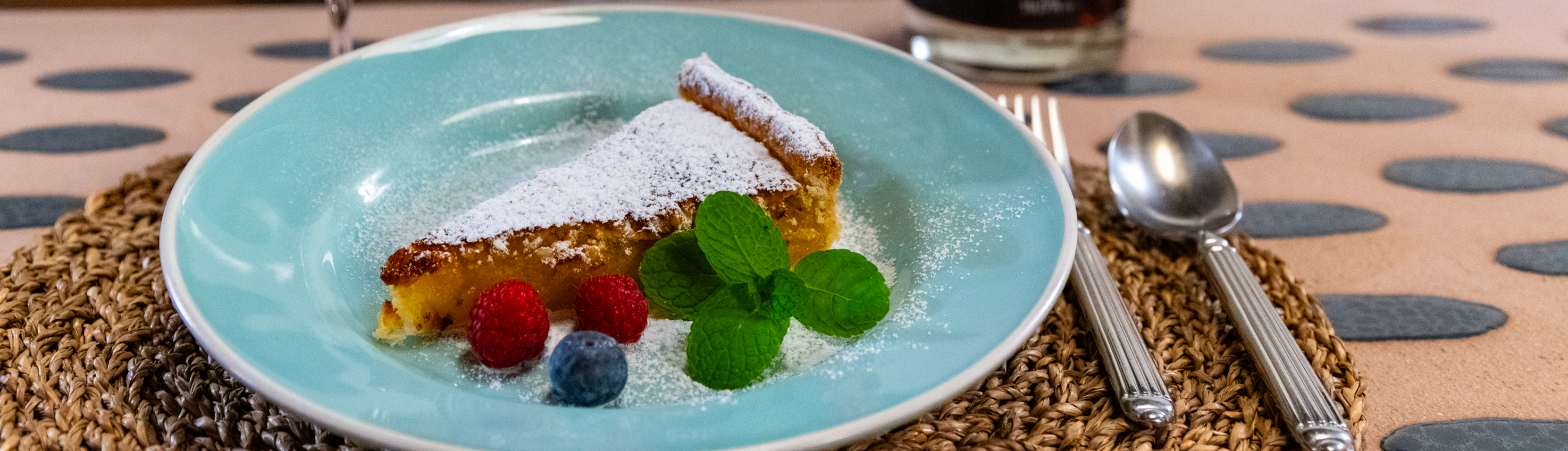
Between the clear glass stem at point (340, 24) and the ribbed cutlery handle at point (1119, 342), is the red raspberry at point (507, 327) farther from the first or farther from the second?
the clear glass stem at point (340, 24)

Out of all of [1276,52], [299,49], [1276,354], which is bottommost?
[299,49]

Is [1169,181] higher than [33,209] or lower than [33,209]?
higher

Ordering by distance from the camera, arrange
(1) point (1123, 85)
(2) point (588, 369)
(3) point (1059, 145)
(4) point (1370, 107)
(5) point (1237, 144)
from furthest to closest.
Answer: (1) point (1123, 85)
(4) point (1370, 107)
(5) point (1237, 144)
(3) point (1059, 145)
(2) point (588, 369)

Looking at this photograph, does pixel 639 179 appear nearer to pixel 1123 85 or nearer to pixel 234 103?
pixel 234 103

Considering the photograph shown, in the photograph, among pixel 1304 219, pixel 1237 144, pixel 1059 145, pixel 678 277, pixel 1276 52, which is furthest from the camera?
pixel 1276 52

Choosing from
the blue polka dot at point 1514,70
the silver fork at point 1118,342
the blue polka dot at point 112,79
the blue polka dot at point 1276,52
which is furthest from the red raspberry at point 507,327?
the blue polka dot at point 1514,70

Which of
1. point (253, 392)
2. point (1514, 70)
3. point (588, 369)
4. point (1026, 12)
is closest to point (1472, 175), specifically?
point (1514, 70)
